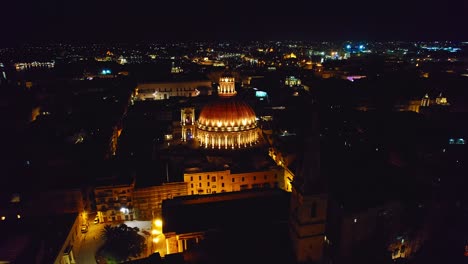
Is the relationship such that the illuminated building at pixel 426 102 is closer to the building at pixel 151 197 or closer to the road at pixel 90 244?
the building at pixel 151 197

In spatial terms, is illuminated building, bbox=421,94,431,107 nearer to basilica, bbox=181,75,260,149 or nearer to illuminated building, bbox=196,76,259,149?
basilica, bbox=181,75,260,149

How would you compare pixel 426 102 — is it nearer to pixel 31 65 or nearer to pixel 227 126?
pixel 227 126

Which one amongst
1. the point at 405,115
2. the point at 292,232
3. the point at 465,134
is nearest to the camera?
the point at 292,232

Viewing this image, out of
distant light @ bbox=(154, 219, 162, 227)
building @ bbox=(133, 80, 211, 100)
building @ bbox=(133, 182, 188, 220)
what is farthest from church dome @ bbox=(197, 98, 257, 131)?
building @ bbox=(133, 80, 211, 100)

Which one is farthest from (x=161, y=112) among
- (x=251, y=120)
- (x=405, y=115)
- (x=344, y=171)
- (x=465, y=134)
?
(x=465, y=134)

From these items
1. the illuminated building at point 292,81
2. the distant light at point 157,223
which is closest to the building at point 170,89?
the illuminated building at point 292,81

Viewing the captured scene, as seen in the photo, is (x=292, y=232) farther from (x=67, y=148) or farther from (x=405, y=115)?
→ (x=405, y=115)
